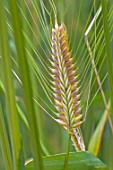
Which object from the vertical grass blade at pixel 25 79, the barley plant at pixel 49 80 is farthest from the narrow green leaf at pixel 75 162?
the vertical grass blade at pixel 25 79

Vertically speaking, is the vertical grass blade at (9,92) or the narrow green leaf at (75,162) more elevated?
the vertical grass blade at (9,92)

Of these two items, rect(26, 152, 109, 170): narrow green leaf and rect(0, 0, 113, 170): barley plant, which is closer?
rect(0, 0, 113, 170): barley plant

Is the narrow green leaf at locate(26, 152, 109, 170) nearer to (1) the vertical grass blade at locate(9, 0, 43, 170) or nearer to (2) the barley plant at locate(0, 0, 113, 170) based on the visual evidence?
(2) the barley plant at locate(0, 0, 113, 170)

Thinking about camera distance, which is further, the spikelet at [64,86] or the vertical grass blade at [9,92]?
the spikelet at [64,86]

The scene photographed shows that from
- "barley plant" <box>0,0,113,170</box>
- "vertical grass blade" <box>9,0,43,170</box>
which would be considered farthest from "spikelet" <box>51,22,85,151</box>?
"vertical grass blade" <box>9,0,43,170</box>

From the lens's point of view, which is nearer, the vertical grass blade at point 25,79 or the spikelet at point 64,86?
the vertical grass blade at point 25,79

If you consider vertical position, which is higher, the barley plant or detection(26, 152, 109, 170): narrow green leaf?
the barley plant

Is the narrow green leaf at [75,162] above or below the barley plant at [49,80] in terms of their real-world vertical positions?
below

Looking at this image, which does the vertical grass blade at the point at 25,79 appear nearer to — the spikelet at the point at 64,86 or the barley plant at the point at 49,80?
the barley plant at the point at 49,80
